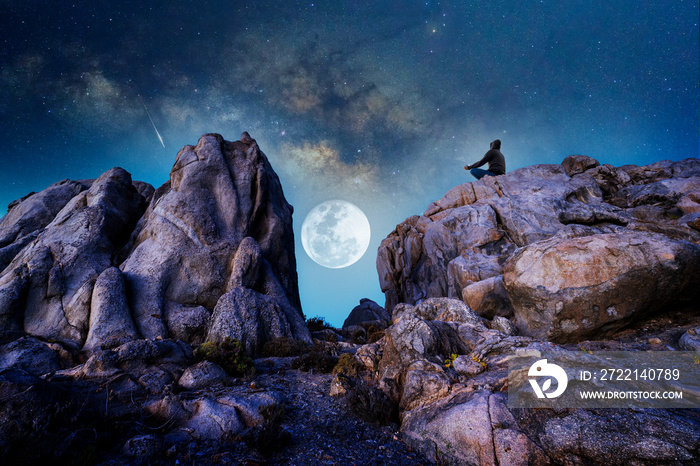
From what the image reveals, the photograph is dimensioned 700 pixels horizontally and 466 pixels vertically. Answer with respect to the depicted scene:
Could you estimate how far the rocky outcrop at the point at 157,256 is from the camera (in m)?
16.4

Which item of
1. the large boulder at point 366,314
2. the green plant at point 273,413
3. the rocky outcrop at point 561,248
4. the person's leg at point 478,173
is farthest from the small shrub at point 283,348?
the person's leg at point 478,173

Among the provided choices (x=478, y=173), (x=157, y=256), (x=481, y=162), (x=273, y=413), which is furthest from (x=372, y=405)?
(x=478, y=173)

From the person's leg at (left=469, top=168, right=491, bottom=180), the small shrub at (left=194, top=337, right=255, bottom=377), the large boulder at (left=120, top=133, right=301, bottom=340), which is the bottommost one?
the small shrub at (left=194, top=337, right=255, bottom=377)

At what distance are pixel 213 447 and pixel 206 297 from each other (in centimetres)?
1569

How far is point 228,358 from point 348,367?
15.3 feet

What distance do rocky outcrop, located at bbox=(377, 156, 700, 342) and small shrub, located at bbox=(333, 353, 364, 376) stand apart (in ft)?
24.7

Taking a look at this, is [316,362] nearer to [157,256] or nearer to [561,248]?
[561,248]

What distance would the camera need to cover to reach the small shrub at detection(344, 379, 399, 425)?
7957 mm

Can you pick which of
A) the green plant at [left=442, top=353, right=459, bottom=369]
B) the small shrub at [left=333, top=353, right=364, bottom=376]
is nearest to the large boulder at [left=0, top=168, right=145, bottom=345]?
the small shrub at [left=333, top=353, right=364, bottom=376]

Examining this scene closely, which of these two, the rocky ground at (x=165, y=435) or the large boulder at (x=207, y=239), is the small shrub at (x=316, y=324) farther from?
the rocky ground at (x=165, y=435)

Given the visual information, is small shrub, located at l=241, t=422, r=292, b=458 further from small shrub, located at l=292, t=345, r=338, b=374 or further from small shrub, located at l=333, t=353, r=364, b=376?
small shrub, located at l=292, t=345, r=338, b=374

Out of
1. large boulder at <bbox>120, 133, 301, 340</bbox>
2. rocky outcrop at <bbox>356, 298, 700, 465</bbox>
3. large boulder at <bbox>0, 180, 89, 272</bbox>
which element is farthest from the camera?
large boulder at <bbox>0, 180, 89, 272</bbox>

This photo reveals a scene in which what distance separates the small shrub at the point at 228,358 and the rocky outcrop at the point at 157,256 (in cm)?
303

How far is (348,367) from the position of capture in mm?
11086
